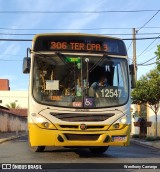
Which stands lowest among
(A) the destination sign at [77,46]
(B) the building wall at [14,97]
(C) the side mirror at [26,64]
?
(C) the side mirror at [26,64]

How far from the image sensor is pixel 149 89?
102ft

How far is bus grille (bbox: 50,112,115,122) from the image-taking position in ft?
38.6

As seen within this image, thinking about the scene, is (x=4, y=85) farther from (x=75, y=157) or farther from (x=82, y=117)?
(x=82, y=117)

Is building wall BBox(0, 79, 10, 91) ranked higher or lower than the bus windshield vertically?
higher

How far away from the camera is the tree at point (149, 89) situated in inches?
1220

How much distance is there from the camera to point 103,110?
1198 cm

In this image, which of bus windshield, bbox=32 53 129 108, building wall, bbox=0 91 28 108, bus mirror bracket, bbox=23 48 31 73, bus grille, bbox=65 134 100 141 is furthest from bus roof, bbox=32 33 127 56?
building wall, bbox=0 91 28 108

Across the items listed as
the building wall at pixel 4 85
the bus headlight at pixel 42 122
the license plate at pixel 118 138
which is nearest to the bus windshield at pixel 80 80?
the bus headlight at pixel 42 122

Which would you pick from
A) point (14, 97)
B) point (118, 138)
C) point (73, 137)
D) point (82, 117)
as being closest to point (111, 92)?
point (82, 117)

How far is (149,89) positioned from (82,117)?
1996 centimetres

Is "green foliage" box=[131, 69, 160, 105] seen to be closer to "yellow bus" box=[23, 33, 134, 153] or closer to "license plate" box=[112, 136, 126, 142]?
"yellow bus" box=[23, 33, 134, 153]

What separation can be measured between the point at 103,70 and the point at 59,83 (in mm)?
1456

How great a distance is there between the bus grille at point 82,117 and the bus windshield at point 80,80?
0.26 meters

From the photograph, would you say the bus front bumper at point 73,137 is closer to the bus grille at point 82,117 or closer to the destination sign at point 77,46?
the bus grille at point 82,117
